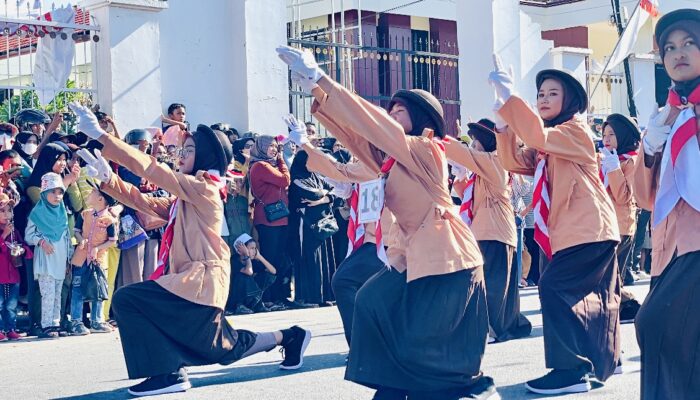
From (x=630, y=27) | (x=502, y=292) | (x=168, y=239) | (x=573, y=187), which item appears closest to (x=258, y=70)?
(x=630, y=27)

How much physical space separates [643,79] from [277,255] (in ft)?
35.5

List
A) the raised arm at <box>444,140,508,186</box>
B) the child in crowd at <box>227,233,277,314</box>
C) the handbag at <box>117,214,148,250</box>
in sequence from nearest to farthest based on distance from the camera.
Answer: the raised arm at <box>444,140,508,186</box>
the handbag at <box>117,214,148,250</box>
the child in crowd at <box>227,233,277,314</box>

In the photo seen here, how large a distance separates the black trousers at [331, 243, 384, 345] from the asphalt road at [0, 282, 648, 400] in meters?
0.39

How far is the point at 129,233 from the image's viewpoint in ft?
36.9

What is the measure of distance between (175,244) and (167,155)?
4.48 meters

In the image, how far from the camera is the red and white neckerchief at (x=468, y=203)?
9.99m

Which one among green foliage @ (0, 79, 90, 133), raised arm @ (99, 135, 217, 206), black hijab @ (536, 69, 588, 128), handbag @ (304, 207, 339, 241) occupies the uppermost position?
green foliage @ (0, 79, 90, 133)

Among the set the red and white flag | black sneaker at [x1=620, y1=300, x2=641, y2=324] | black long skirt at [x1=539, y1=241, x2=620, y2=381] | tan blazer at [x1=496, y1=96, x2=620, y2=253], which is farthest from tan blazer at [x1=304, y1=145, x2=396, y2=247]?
the red and white flag

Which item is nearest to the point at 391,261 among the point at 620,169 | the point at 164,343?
the point at 164,343

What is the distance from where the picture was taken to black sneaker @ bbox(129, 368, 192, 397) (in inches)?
308

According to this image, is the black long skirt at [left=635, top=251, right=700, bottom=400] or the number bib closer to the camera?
the black long skirt at [left=635, top=251, right=700, bottom=400]

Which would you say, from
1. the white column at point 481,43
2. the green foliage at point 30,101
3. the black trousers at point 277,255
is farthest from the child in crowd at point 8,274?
the white column at point 481,43

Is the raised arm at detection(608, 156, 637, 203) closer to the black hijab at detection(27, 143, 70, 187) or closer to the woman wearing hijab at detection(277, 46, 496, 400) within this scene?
the woman wearing hijab at detection(277, 46, 496, 400)

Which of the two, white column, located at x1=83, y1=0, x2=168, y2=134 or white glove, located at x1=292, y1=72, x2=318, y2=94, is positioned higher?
white column, located at x1=83, y1=0, x2=168, y2=134
